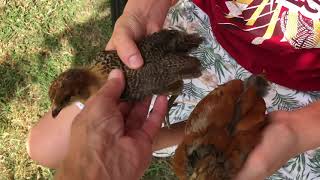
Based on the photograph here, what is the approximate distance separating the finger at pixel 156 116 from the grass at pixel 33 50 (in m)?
1.14

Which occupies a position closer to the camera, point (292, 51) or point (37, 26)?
point (292, 51)

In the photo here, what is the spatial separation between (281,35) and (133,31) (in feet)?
1.69

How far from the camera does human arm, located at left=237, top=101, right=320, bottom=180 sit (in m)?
1.55

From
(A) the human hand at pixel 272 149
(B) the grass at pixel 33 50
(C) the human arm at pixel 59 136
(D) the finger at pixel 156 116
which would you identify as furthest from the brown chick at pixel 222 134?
(B) the grass at pixel 33 50

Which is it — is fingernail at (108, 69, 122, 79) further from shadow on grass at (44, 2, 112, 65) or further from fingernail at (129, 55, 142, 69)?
shadow on grass at (44, 2, 112, 65)

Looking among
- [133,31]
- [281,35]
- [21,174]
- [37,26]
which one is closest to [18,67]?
[37,26]

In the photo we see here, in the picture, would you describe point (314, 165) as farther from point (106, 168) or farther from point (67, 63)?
point (67, 63)

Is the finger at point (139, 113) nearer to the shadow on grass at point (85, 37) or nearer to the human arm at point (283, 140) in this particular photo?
the human arm at point (283, 140)

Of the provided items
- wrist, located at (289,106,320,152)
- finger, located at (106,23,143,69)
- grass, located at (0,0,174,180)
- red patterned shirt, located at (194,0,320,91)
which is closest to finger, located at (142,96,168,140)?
finger, located at (106,23,143,69)

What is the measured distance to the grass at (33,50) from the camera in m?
2.81

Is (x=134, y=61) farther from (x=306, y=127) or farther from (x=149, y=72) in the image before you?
(x=306, y=127)

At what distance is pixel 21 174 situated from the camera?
8.91 ft

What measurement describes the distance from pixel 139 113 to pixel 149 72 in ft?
0.54

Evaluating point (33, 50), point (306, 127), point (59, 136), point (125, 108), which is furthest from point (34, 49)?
point (306, 127)
